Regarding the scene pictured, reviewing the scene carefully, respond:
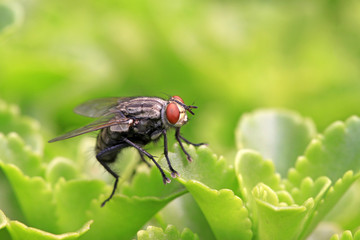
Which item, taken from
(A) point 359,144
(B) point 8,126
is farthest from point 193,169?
(B) point 8,126

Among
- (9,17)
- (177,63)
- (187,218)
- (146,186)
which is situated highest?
(9,17)

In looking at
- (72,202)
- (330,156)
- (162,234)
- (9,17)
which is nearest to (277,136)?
(330,156)

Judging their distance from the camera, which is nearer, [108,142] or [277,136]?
[277,136]

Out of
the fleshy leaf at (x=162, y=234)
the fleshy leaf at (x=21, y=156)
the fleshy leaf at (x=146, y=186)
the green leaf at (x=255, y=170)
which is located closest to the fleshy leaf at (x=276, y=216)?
the green leaf at (x=255, y=170)

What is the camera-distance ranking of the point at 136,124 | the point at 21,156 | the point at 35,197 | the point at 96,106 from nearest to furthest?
the point at 35,197
the point at 21,156
the point at 136,124
the point at 96,106

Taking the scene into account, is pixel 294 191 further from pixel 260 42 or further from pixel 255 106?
pixel 260 42

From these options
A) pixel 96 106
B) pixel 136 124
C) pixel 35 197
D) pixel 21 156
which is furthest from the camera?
pixel 96 106

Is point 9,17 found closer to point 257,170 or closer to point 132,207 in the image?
point 132,207

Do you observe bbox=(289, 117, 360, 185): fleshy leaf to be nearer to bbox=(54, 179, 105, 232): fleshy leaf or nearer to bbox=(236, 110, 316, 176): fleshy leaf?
bbox=(236, 110, 316, 176): fleshy leaf
